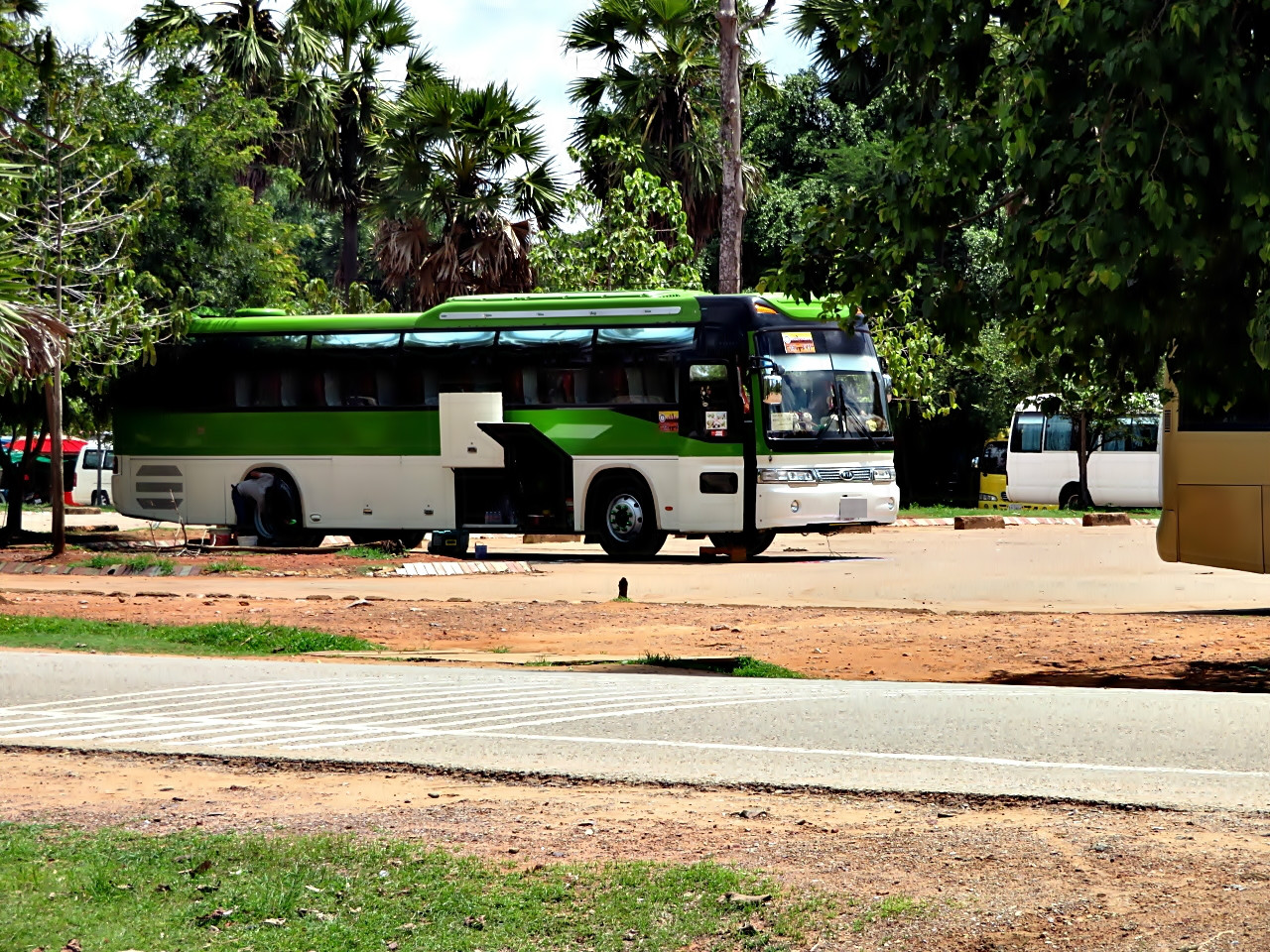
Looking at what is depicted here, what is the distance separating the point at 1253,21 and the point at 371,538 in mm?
Answer: 19129

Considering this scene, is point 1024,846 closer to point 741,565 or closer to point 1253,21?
point 1253,21

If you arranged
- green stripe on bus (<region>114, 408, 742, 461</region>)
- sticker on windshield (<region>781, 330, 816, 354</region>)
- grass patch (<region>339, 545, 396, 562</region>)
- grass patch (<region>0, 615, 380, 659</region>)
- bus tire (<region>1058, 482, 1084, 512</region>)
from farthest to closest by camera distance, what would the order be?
1. bus tire (<region>1058, 482, 1084, 512</region>)
2. green stripe on bus (<region>114, 408, 742, 461</region>)
3. grass patch (<region>339, 545, 396, 562</region>)
4. sticker on windshield (<region>781, 330, 816, 354</region>)
5. grass patch (<region>0, 615, 380, 659</region>)

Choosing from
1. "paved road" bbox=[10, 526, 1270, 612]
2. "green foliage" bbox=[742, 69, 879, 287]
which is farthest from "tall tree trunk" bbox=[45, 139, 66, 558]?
"green foliage" bbox=[742, 69, 879, 287]

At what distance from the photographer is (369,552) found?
2494cm

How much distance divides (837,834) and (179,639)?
9.13m

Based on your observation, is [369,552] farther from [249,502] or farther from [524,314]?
[524,314]

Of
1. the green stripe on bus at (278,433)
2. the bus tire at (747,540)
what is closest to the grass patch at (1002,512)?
the bus tire at (747,540)

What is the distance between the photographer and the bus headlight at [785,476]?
23531mm

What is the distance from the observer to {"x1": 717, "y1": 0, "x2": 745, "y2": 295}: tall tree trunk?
29375 mm

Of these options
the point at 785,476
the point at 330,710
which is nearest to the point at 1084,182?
the point at 330,710

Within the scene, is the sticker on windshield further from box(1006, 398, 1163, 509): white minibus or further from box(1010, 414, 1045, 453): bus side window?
box(1010, 414, 1045, 453): bus side window

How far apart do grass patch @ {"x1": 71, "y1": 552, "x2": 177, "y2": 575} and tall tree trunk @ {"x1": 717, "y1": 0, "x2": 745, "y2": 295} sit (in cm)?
1086

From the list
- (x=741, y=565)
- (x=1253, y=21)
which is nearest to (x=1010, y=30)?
(x=1253, y=21)

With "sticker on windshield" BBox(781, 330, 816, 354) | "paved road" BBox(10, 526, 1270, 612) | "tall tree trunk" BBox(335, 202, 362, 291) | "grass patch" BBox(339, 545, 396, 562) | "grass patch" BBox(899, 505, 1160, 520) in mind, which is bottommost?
"paved road" BBox(10, 526, 1270, 612)
